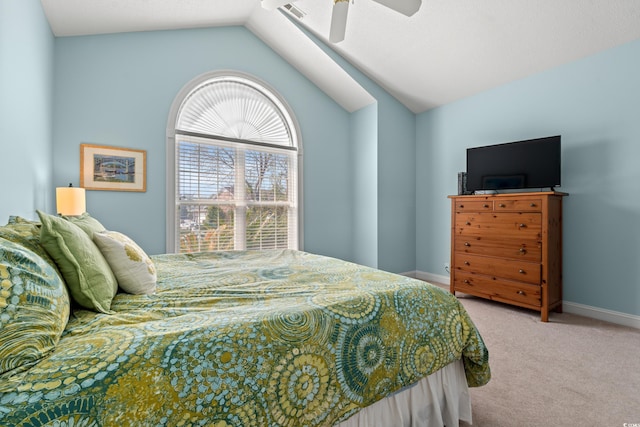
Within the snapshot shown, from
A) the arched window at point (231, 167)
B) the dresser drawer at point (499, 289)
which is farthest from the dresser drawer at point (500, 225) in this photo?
the arched window at point (231, 167)

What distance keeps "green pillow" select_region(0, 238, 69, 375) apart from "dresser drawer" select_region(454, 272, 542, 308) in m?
3.48

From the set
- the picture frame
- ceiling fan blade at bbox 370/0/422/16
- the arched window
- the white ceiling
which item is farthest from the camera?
the arched window

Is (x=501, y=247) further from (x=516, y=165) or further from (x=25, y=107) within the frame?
(x=25, y=107)

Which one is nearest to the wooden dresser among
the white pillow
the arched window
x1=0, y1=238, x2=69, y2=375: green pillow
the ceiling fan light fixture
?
the arched window

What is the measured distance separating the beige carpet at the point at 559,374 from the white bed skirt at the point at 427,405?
0.64ft

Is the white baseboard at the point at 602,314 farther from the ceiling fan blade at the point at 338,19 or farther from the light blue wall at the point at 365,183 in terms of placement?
the ceiling fan blade at the point at 338,19

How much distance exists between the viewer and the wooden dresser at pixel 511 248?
280 cm

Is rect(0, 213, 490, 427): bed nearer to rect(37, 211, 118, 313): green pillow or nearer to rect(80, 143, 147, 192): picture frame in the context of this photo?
rect(37, 211, 118, 313): green pillow

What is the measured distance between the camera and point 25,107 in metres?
2.01

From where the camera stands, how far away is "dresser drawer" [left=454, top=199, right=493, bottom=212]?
3.22 metres

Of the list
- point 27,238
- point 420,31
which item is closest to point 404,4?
point 420,31

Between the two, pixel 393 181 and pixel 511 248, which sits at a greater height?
pixel 393 181

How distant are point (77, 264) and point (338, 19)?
235 centimetres

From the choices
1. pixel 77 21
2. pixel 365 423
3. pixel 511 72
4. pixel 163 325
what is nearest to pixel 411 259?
pixel 511 72
